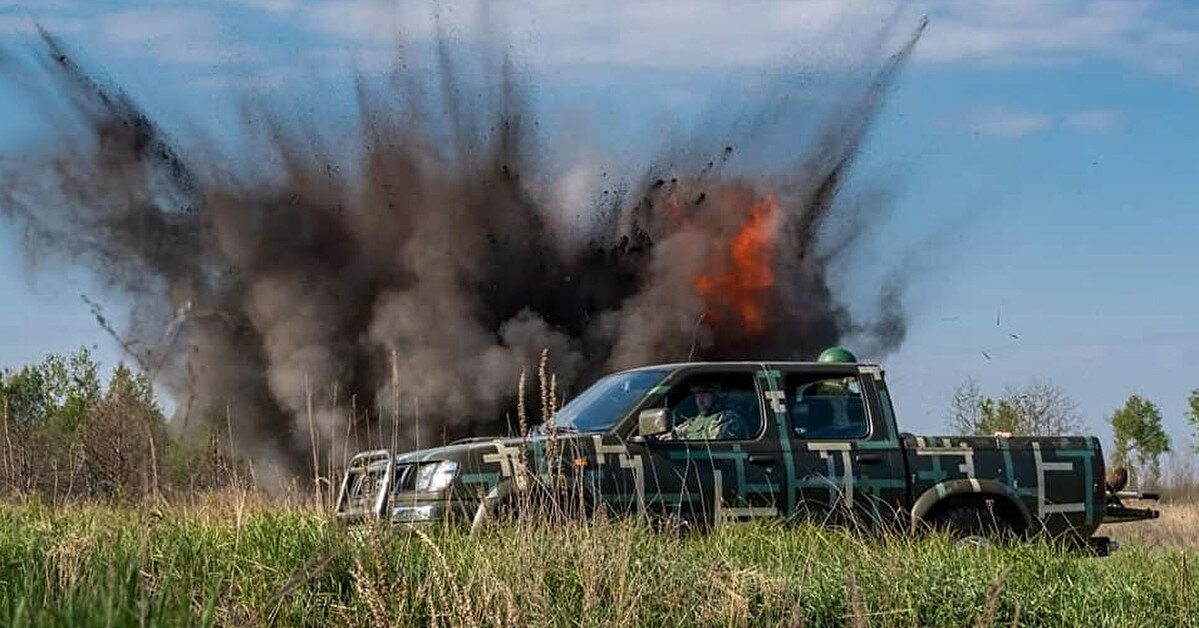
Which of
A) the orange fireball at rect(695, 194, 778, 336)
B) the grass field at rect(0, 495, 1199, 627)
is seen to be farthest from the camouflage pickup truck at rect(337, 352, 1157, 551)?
the orange fireball at rect(695, 194, 778, 336)

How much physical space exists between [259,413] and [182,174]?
5.82 meters

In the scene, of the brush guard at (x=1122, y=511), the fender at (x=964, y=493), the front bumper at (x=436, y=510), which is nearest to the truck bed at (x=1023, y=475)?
the fender at (x=964, y=493)

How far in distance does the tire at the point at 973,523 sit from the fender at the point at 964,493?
0.40 ft

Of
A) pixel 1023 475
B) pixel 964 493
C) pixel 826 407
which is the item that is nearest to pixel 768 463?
pixel 826 407

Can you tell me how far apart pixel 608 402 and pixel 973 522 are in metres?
2.81

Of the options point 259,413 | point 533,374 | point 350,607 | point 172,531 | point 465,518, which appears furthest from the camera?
point 259,413

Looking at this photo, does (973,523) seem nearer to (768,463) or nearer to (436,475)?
(768,463)

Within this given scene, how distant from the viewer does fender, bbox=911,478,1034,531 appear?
11266 mm

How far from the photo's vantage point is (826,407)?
11.6m

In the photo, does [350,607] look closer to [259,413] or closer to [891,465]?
[891,465]

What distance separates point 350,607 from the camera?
24.7ft

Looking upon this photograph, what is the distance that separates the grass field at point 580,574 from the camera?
756cm

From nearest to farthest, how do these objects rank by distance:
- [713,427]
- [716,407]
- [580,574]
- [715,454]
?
1. [580,574]
2. [715,454]
3. [713,427]
4. [716,407]

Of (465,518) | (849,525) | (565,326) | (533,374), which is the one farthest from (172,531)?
(565,326)
